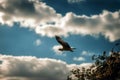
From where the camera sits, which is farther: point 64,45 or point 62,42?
point 64,45

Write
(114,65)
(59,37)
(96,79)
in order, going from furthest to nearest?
(96,79), (114,65), (59,37)

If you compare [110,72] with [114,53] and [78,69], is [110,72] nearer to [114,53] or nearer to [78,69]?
[114,53]

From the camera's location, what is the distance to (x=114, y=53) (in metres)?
51.9

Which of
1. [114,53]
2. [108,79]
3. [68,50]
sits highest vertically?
[114,53]

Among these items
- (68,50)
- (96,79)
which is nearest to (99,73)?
(96,79)

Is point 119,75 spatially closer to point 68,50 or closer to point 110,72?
point 110,72

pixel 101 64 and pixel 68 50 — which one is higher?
pixel 101 64

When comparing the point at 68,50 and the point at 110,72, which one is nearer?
the point at 68,50

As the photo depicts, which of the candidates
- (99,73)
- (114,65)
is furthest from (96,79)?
(114,65)

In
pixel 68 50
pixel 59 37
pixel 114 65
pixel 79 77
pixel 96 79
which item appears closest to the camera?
pixel 59 37

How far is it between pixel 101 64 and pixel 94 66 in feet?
6.73

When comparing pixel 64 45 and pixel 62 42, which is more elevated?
pixel 64 45

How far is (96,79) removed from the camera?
5456 centimetres

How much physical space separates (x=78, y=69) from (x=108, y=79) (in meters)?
7.59
